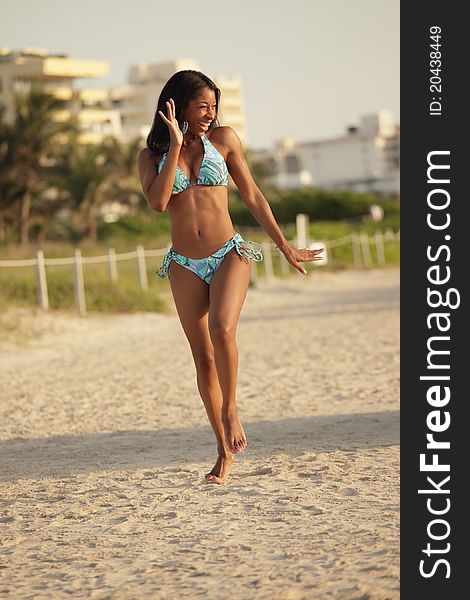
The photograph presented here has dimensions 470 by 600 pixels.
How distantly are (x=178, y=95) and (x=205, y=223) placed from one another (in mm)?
628

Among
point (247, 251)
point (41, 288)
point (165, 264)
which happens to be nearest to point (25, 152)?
point (41, 288)

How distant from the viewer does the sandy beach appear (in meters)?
4.17

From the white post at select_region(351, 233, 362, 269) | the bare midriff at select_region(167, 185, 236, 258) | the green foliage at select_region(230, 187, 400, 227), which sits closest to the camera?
the bare midriff at select_region(167, 185, 236, 258)

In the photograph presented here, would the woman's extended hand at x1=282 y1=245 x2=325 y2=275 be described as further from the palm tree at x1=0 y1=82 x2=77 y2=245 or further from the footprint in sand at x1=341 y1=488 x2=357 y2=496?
the palm tree at x1=0 y1=82 x2=77 y2=245

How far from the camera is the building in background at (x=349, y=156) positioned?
520ft

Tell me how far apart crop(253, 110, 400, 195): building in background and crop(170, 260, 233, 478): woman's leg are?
147 metres

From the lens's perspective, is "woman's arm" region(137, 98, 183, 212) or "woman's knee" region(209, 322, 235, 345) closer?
"woman's arm" region(137, 98, 183, 212)

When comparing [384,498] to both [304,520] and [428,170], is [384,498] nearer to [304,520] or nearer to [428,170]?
[304,520]

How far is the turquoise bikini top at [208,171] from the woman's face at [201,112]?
5 cm

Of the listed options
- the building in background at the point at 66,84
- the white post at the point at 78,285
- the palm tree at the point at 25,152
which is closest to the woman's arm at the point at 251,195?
the white post at the point at 78,285

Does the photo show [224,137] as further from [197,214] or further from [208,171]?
[197,214]

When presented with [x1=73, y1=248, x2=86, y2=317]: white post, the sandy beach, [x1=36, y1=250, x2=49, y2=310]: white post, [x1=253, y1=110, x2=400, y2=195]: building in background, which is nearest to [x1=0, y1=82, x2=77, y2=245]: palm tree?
[x1=73, y1=248, x2=86, y2=317]: white post

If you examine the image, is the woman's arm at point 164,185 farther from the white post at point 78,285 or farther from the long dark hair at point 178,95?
the white post at point 78,285

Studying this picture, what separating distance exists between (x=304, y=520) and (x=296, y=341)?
9502 mm
